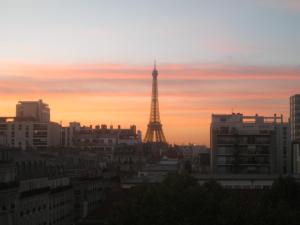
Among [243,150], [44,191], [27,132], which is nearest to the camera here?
[44,191]

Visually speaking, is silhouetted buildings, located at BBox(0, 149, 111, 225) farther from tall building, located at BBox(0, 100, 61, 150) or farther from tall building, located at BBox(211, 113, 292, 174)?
tall building, located at BBox(0, 100, 61, 150)

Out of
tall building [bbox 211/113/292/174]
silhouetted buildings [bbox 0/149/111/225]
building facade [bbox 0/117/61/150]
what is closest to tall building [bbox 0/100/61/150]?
building facade [bbox 0/117/61/150]

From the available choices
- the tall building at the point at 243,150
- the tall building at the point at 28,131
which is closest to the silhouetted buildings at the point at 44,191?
the tall building at the point at 243,150

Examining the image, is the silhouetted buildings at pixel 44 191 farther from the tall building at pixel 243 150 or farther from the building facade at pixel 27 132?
the building facade at pixel 27 132

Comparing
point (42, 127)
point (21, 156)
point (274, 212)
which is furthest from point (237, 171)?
point (42, 127)

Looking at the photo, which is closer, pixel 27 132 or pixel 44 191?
pixel 44 191

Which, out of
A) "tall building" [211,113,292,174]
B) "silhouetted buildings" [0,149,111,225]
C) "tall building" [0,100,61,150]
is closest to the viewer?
"silhouetted buildings" [0,149,111,225]

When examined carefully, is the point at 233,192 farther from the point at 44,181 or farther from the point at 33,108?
the point at 33,108

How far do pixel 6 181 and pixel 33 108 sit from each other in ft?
495

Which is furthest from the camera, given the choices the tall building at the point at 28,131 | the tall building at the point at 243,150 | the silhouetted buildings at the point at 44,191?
the tall building at the point at 28,131

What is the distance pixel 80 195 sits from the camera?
2857 inches

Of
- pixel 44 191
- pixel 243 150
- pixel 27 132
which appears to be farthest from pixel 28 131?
pixel 44 191

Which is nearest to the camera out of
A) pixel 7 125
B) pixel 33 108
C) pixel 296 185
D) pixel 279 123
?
pixel 296 185

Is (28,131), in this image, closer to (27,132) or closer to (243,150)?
(27,132)
